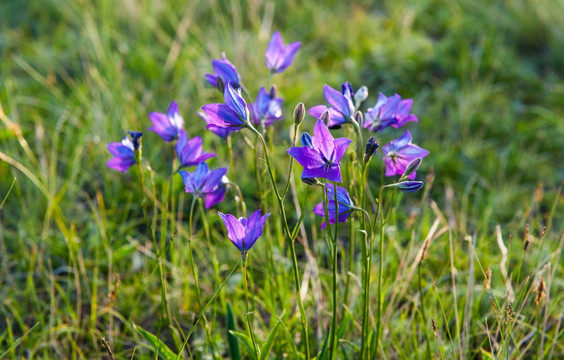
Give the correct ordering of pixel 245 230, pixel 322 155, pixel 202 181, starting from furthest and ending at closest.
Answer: pixel 202 181 < pixel 245 230 < pixel 322 155

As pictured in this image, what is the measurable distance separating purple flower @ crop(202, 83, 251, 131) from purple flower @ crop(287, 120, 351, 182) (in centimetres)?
17

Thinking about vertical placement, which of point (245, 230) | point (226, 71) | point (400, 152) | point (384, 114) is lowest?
point (245, 230)

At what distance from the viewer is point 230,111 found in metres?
1.38

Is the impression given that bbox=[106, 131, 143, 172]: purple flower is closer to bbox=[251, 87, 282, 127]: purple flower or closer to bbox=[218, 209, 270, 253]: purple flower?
bbox=[251, 87, 282, 127]: purple flower

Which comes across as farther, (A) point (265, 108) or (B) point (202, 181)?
(A) point (265, 108)

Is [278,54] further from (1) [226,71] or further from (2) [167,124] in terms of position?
(2) [167,124]

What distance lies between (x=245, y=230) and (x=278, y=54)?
2.45 ft

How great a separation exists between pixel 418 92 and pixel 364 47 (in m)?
0.62

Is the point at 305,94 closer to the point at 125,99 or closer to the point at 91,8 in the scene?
the point at 125,99

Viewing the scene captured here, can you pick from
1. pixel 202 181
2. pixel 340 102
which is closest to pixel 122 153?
pixel 202 181


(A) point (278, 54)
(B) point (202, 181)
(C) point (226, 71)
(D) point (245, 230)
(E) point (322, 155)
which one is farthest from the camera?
(A) point (278, 54)

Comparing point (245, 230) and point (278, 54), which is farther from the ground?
point (278, 54)

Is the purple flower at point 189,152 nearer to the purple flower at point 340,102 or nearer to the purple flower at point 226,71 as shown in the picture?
the purple flower at point 226,71

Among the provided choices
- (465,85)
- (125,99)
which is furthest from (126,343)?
(465,85)
